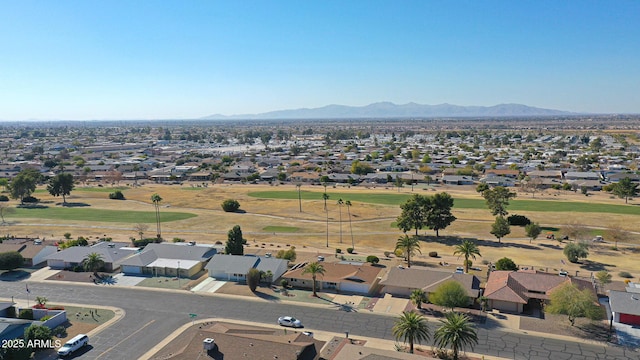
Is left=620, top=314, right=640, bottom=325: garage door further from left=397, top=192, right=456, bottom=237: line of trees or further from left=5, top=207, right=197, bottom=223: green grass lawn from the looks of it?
left=5, top=207, right=197, bottom=223: green grass lawn

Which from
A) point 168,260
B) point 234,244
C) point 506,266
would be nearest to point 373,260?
point 506,266

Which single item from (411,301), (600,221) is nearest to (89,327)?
(411,301)

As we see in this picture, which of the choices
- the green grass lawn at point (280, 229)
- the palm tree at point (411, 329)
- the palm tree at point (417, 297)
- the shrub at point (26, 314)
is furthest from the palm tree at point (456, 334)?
the green grass lawn at point (280, 229)

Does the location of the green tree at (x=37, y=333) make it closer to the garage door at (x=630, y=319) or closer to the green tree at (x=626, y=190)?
the garage door at (x=630, y=319)

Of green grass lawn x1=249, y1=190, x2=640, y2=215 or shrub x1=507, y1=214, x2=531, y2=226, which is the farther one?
green grass lawn x1=249, y1=190, x2=640, y2=215

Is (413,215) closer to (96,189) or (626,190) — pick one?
(626,190)

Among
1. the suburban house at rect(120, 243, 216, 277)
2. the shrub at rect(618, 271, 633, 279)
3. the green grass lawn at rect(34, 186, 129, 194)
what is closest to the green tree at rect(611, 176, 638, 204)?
the shrub at rect(618, 271, 633, 279)
